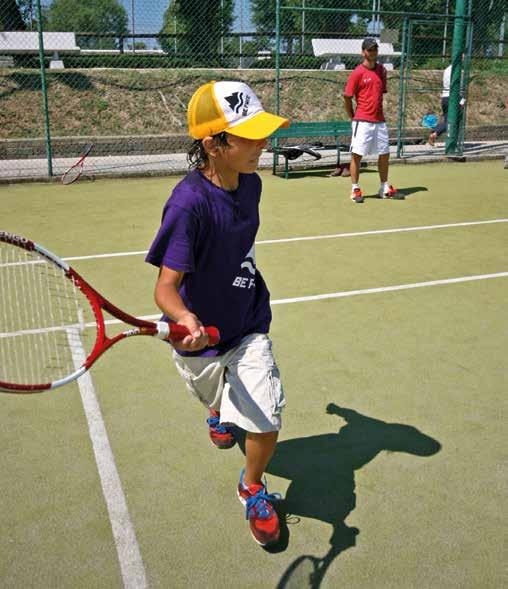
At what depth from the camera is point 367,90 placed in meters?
8.93

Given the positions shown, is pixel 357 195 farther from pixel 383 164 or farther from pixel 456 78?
pixel 456 78

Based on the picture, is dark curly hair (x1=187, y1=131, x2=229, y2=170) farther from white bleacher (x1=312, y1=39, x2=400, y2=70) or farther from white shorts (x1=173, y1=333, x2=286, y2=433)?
white bleacher (x1=312, y1=39, x2=400, y2=70)

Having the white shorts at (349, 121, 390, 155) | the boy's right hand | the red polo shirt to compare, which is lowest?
the white shorts at (349, 121, 390, 155)

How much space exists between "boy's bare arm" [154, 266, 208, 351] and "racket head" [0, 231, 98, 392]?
25 cm

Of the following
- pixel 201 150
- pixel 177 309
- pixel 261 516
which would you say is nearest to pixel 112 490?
pixel 261 516

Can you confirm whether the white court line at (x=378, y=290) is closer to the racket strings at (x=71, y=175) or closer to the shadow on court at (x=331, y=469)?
the shadow on court at (x=331, y=469)

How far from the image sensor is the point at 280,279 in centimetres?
583

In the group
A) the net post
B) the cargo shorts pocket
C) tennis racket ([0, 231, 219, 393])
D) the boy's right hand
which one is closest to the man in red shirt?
the net post

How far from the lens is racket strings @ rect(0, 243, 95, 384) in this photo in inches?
122

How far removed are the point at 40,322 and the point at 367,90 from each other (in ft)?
19.5

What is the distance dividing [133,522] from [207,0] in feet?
62.4

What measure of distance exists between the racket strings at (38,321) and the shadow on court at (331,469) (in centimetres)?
100

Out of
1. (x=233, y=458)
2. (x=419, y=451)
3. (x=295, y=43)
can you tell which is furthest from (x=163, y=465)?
(x=295, y=43)

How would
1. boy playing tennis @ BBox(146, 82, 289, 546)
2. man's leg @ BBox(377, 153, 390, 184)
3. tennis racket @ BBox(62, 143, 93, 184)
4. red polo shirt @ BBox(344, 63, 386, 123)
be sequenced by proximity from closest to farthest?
boy playing tennis @ BBox(146, 82, 289, 546)
red polo shirt @ BBox(344, 63, 386, 123)
man's leg @ BBox(377, 153, 390, 184)
tennis racket @ BBox(62, 143, 93, 184)
